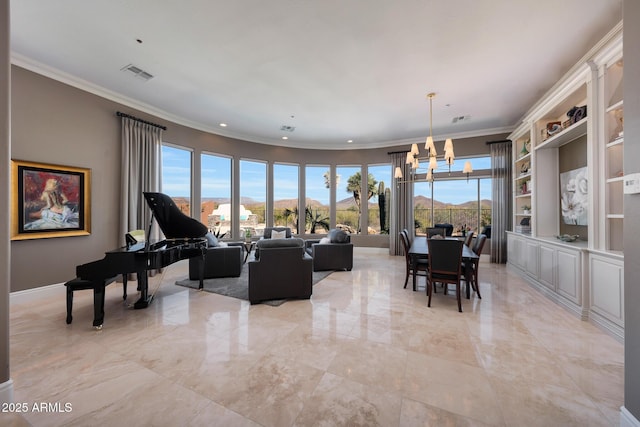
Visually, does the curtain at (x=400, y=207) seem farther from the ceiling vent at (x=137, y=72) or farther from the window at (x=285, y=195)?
the ceiling vent at (x=137, y=72)

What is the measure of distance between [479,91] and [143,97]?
5996 millimetres

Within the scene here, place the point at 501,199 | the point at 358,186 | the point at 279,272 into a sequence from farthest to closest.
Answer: the point at 358,186
the point at 501,199
the point at 279,272

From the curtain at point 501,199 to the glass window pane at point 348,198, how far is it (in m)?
3.50

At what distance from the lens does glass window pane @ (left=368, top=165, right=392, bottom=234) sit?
24.6 ft

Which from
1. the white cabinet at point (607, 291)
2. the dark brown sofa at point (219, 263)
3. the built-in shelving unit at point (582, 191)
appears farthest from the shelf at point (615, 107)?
the dark brown sofa at point (219, 263)

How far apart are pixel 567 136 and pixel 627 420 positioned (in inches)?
153

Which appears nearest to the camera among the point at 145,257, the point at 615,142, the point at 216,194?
the point at 615,142

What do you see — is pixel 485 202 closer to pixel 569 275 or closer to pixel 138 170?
pixel 569 275

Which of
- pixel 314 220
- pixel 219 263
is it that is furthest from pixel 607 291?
pixel 314 220

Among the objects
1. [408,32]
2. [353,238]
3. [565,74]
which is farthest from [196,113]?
[565,74]

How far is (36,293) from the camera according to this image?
139 inches

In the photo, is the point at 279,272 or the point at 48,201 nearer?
the point at 279,272

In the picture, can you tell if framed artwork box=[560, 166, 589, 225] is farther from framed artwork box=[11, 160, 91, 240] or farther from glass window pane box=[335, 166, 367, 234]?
framed artwork box=[11, 160, 91, 240]

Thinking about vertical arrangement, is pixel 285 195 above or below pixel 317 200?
above
